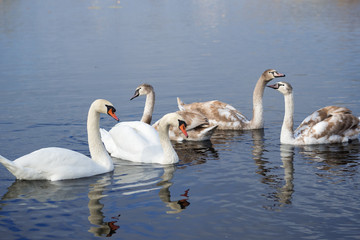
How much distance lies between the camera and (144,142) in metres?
11.3

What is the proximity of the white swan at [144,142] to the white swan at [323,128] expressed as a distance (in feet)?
8.97

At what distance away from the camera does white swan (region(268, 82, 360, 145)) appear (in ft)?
40.2

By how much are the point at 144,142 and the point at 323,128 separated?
364 cm

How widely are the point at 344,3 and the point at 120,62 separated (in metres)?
32.6

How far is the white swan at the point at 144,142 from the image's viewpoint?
35.2 feet

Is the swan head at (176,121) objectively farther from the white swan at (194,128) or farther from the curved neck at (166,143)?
the white swan at (194,128)

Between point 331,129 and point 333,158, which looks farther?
point 331,129

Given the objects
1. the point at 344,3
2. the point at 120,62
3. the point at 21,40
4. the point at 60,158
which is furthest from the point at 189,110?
the point at 344,3

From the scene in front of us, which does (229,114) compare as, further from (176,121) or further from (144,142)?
(176,121)

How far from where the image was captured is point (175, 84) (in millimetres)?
19047

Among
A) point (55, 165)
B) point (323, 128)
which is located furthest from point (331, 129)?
point (55, 165)

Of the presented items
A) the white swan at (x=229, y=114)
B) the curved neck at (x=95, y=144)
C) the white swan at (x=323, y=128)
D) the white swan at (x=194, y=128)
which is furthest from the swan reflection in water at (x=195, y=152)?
the white swan at (x=323, y=128)

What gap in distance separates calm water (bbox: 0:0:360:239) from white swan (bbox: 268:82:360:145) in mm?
280

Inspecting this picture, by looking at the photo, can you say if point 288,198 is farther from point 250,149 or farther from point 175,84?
point 175,84
